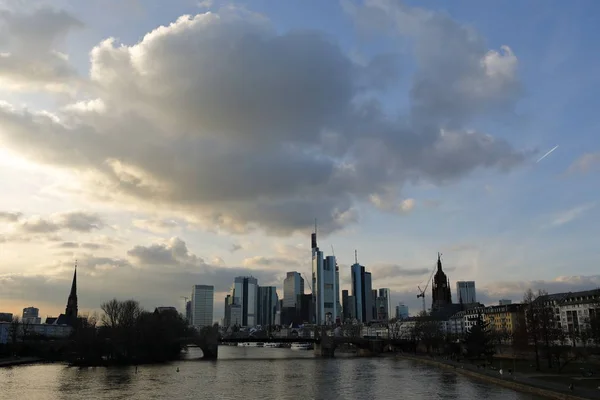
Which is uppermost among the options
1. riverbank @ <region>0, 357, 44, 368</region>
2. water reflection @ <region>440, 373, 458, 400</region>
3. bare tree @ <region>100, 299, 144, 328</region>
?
bare tree @ <region>100, 299, 144, 328</region>

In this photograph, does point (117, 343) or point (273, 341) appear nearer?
point (117, 343)

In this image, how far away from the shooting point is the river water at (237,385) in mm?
69312

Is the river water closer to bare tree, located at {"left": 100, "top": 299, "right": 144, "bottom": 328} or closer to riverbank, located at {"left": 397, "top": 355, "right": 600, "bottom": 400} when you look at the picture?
riverbank, located at {"left": 397, "top": 355, "right": 600, "bottom": 400}

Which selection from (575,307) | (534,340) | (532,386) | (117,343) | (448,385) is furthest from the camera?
(575,307)

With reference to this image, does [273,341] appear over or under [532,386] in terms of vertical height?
over

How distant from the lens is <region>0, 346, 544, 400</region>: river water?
69312mm

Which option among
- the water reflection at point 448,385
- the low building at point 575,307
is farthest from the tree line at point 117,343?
the low building at point 575,307

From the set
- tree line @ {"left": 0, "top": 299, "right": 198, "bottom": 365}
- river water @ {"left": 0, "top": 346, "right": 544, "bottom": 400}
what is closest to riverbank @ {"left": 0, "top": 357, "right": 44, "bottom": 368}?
tree line @ {"left": 0, "top": 299, "right": 198, "bottom": 365}

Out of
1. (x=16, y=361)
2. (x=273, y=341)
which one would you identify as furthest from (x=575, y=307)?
(x=16, y=361)

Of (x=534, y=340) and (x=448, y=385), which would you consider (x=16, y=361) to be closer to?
(x=448, y=385)

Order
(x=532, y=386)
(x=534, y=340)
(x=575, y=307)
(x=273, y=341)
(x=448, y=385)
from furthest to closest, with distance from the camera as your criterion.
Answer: (x=575, y=307) → (x=273, y=341) → (x=534, y=340) → (x=448, y=385) → (x=532, y=386)

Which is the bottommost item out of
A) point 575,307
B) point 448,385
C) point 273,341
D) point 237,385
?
point 448,385

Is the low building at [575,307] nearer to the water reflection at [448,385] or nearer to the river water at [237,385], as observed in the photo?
the river water at [237,385]

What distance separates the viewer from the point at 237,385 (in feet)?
276
